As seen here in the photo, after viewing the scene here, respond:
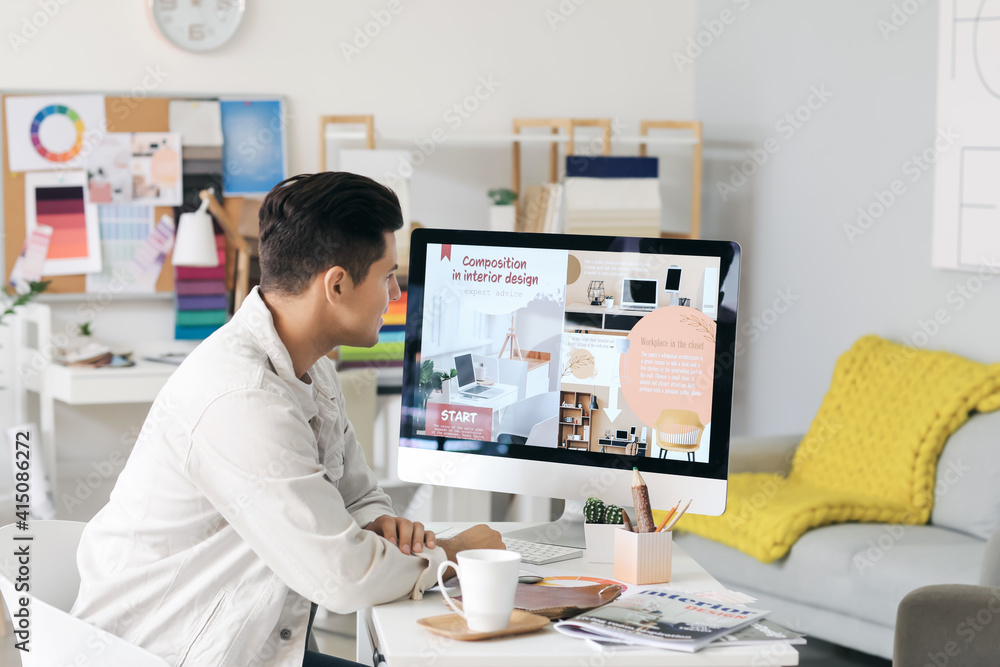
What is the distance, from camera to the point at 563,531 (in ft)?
5.41

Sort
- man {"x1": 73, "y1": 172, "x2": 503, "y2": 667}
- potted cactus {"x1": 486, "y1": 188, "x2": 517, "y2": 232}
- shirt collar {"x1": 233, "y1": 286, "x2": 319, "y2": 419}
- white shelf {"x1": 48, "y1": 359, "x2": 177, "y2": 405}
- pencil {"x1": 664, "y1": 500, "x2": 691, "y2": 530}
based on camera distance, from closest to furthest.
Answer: man {"x1": 73, "y1": 172, "x2": 503, "y2": 667}
shirt collar {"x1": 233, "y1": 286, "x2": 319, "y2": 419}
pencil {"x1": 664, "y1": 500, "x2": 691, "y2": 530}
white shelf {"x1": 48, "y1": 359, "x2": 177, "y2": 405}
potted cactus {"x1": 486, "y1": 188, "x2": 517, "y2": 232}

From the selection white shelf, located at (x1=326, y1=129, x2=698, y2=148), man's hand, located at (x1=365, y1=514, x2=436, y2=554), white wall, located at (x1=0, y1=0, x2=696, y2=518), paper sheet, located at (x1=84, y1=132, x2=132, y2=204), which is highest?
white wall, located at (x1=0, y1=0, x2=696, y2=518)

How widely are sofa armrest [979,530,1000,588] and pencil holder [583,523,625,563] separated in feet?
3.39

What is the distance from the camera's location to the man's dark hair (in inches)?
52.8

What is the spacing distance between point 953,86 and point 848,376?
34.6 inches

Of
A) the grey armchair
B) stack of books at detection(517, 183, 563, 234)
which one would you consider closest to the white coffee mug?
the grey armchair

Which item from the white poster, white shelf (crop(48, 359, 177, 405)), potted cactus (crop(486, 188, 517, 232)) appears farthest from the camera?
potted cactus (crop(486, 188, 517, 232))

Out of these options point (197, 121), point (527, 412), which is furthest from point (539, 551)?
point (197, 121)

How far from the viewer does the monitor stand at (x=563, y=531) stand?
1606mm

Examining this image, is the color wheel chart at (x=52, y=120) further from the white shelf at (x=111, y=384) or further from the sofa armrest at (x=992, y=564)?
the sofa armrest at (x=992, y=564)

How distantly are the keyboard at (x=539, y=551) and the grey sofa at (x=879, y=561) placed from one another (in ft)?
3.71

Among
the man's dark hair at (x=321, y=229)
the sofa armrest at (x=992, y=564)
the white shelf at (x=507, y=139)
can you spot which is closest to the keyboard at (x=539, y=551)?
the man's dark hair at (x=321, y=229)

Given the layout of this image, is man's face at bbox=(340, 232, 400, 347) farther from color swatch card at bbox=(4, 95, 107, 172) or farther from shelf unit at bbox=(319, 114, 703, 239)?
color swatch card at bbox=(4, 95, 107, 172)

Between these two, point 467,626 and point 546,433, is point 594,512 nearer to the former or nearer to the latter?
point 546,433
